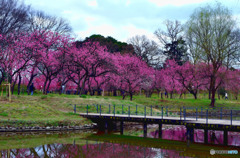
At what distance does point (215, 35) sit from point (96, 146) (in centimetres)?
3312

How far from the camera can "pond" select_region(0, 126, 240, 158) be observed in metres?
20.0

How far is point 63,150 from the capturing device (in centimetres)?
2108

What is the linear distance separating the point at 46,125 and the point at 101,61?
20.2 m

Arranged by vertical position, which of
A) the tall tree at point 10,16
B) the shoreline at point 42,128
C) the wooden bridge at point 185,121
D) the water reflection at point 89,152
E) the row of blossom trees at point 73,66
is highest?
the tall tree at point 10,16

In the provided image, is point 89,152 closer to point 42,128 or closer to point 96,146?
point 96,146

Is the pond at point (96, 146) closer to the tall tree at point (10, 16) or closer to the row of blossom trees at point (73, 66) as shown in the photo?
the row of blossom trees at point (73, 66)

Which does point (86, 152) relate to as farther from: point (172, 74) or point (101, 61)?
point (172, 74)

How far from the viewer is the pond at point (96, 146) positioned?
2003cm

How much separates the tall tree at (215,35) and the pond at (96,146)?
22.9 meters

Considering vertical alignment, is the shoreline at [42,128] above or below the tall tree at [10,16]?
below

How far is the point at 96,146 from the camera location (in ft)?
74.5

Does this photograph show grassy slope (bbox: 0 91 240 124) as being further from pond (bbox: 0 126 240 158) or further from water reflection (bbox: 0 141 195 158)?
water reflection (bbox: 0 141 195 158)

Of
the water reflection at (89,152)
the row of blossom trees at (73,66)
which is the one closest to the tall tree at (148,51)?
the row of blossom trees at (73,66)

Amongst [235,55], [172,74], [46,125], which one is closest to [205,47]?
[235,55]
